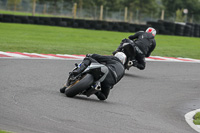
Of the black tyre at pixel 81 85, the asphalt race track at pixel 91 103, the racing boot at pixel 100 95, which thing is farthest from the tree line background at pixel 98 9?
the black tyre at pixel 81 85

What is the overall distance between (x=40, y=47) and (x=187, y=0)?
201 feet

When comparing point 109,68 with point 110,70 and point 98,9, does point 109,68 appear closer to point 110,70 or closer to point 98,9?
point 110,70

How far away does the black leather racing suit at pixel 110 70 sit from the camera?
8023mm

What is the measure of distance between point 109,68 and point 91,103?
0.76m

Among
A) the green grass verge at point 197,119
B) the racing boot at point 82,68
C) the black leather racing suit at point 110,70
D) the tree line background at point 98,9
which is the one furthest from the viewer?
the tree line background at point 98,9

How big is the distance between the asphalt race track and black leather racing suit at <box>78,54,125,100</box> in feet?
0.72

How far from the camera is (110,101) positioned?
835 cm

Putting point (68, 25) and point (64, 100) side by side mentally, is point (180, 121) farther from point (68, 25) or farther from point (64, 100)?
point (68, 25)

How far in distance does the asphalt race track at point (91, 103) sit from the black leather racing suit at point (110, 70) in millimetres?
220

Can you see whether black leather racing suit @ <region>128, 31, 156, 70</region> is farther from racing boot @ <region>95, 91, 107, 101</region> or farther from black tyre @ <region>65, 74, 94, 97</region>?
black tyre @ <region>65, 74, 94, 97</region>

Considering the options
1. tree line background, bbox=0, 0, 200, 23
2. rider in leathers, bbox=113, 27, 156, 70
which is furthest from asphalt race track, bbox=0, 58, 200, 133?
tree line background, bbox=0, 0, 200, 23

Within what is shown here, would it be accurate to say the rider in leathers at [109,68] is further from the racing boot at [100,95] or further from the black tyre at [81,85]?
the black tyre at [81,85]

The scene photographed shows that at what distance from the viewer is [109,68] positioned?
316 inches

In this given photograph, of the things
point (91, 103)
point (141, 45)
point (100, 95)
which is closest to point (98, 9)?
point (141, 45)
